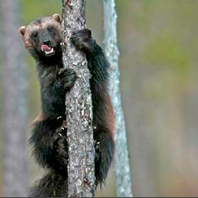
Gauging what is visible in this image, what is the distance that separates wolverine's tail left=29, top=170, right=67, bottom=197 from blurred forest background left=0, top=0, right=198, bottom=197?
5.32m

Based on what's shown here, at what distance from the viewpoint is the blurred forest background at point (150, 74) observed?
60.0ft

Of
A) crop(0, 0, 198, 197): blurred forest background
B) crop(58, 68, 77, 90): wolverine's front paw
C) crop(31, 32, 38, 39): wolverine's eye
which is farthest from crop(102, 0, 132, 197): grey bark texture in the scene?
crop(0, 0, 198, 197): blurred forest background

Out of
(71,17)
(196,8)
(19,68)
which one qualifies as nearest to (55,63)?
(71,17)

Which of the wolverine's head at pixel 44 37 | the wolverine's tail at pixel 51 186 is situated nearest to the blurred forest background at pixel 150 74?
the wolverine's head at pixel 44 37

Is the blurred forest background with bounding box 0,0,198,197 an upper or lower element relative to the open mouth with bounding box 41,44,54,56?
upper

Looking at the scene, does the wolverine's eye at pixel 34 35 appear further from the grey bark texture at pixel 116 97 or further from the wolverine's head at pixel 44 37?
the grey bark texture at pixel 116 97

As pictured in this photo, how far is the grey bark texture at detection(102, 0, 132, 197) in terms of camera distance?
389 inches

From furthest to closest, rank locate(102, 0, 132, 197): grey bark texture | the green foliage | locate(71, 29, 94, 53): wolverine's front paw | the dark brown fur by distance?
the green foliage
locate(102, 0, 132, 197): grey bark texture
the dark brown fur
locate(71, 29, 94, 53): wolverine's front paw

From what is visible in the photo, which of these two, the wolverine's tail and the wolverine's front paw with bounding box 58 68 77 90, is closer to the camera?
the wolverine's front paw with bounding box 58 68 77 90

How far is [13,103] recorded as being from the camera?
14.0 meters

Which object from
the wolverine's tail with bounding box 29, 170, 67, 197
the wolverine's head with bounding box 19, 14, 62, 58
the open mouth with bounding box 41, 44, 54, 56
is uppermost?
the wolverine's head with bounding box 19, 14, 62, 58

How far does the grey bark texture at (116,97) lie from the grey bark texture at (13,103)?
401cm

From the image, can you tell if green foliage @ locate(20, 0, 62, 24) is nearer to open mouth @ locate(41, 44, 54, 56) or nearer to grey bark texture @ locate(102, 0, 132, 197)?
grey bark texture @ locate(102, 0, 132, 197)

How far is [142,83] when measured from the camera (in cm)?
2086
